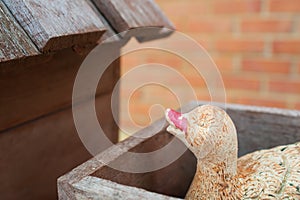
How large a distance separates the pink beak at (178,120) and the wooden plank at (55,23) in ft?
0.39

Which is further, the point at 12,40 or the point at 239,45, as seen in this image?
the point at 239,45

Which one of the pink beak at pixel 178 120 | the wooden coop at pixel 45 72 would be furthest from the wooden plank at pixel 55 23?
the pink beak at pixel 178 120

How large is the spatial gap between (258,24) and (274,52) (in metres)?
0.10

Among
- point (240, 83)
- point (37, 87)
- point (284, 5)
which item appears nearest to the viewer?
point (37, 87)

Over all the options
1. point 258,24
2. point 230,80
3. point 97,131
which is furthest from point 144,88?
point 97,131

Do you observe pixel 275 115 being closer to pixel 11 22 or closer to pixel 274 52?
pixel 11 22

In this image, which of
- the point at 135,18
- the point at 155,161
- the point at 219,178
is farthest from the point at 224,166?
the point at 135,18

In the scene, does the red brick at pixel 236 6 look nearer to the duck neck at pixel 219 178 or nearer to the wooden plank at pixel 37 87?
the wooden plank at pixel 37 87

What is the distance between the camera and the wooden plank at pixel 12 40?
13.7 inches

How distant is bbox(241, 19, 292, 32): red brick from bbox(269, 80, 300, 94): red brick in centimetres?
16

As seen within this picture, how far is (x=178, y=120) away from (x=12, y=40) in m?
0.18

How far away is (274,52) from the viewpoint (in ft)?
3.91

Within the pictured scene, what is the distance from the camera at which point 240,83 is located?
126 centimetres

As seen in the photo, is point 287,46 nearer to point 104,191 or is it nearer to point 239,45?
point 239,45
